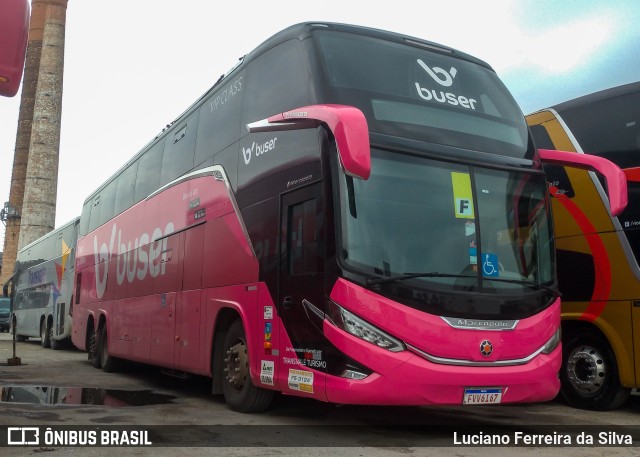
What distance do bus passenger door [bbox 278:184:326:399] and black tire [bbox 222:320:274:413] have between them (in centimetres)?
100

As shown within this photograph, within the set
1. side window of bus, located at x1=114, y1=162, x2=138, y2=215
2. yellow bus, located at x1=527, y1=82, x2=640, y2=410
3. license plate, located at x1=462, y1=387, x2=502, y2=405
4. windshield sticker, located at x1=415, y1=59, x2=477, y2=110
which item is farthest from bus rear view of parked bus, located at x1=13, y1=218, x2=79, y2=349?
license plate, located at x1=462, y1=387, x2=502, y2=405

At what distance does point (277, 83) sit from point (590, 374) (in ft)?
17.8

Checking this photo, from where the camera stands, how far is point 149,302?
11.2 metres

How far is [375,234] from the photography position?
6055mm

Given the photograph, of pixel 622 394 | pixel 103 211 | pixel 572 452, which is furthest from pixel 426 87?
pixel 103 211

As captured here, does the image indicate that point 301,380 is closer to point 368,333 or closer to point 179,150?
point 368,333

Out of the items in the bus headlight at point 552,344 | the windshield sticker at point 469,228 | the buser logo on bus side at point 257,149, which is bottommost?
the bus headlight at point 552,344

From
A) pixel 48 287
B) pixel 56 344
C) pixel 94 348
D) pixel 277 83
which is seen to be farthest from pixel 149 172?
pixel 48 287

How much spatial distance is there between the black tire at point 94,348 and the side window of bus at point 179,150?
208 inches

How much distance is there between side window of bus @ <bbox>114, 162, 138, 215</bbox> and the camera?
13102 millimetres

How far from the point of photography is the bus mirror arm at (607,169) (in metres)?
6.97

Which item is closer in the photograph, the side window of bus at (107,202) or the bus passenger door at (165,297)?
the bus passenger door at (165,297)

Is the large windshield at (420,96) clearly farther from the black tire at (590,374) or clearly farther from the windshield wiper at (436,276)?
the black tire at (590,374)

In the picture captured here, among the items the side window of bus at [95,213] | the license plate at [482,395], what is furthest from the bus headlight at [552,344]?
the side window of bus at [95,213]
